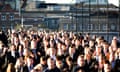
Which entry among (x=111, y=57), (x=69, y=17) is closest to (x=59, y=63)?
(x=111, y=57)

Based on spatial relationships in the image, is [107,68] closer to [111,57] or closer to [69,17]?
[111,57]

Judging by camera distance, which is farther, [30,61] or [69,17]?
[69,17]

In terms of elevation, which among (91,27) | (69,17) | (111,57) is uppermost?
(111,57)

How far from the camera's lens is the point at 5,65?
47.7 ft

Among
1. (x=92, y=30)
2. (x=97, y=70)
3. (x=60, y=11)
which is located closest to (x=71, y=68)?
(x=97, y=70)

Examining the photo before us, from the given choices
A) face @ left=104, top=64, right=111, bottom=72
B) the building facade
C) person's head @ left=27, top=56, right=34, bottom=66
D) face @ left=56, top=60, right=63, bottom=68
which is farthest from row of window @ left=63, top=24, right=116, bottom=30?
face @ left=104, top=64, right=111, bottom=72

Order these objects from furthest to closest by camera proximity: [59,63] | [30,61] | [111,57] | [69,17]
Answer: [69,17] → [111,57] → [30,61] → [59,63]

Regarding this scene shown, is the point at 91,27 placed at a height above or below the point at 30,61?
below

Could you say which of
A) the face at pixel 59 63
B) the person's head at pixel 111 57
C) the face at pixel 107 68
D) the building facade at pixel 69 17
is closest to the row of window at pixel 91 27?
the building facade at pixel 69 17

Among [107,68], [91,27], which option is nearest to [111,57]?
[107,68]

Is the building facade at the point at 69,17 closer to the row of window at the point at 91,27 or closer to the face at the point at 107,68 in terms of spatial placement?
the row of window at the point at 91,27

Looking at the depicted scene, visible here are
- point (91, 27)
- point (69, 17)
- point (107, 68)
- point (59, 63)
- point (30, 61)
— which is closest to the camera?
point (107, 68)

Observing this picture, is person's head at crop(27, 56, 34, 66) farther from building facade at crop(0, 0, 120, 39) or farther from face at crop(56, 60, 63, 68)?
building facade at crop(0, 0, 120, 39)

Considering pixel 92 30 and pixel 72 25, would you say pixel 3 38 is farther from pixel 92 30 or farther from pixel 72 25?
pixel 72 25
